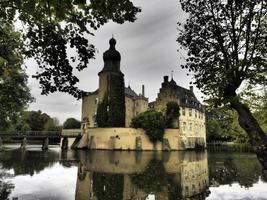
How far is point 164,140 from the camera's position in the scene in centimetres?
4147

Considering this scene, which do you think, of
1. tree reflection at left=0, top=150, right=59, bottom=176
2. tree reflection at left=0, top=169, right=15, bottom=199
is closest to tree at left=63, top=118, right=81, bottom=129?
tree reflection at left=0, top=150, right=59, bottom=176

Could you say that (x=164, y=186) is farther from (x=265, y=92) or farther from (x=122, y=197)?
(x=265, y=92)

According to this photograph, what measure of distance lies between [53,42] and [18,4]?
2.97 ft

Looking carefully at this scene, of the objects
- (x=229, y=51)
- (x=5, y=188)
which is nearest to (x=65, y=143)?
(x=5, y=188)

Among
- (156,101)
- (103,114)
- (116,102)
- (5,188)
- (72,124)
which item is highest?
(156,101)

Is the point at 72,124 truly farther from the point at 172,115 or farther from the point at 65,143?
the point at 172,115

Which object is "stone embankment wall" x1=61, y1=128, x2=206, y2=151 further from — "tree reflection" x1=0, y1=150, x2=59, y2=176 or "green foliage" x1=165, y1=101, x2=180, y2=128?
"tree reflection" x1=0, y1=150, x2=59, y2=176

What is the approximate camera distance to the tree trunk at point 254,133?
22.5ft

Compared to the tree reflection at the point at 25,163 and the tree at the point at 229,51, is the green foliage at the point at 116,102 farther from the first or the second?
the tree at the point at 229,51

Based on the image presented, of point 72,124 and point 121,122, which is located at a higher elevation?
point 72,124

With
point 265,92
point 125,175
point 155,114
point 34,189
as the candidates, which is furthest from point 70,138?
point 265,92

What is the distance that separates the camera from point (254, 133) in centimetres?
702

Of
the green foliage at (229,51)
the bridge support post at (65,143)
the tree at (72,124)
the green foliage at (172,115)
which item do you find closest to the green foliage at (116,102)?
the green foliage at (172,115)

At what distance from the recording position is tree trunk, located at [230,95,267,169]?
22.5 feet
